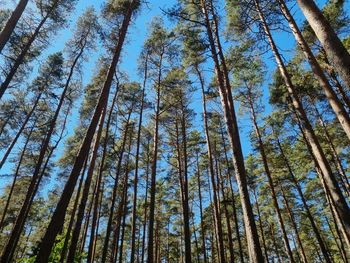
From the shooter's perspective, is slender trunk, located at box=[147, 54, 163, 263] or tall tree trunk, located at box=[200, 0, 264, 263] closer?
tall tree trunk, located at box=[200, 0, 264, 263]

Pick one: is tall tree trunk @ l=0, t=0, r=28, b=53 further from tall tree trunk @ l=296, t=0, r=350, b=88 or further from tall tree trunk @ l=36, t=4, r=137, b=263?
tall tree trunk @ l=296, t=0, r=350, b=88

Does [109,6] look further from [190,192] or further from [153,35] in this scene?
[190,192]

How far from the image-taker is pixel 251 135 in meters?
20.4

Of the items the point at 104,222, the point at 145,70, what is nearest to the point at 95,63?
the point at 145,70

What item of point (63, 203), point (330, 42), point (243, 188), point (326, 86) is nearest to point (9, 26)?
point (63, 203)

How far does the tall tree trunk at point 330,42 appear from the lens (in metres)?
3.16

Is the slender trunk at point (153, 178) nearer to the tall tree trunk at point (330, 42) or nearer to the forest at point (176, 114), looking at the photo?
the forest at point (176, 114)

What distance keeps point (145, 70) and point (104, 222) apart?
20.9 meters

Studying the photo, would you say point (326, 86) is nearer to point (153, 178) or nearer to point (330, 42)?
point (330, 42)

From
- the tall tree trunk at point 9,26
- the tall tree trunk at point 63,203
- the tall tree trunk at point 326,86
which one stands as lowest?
the tall tree trunk at point 63,203

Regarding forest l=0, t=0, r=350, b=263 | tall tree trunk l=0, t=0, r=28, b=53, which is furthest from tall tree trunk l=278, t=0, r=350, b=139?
tall tree trunk l=0, t=0, r=28, b=53

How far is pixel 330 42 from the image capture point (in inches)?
138

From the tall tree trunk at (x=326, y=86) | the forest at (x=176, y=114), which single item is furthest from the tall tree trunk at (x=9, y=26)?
the tall tree trunk at (x=326, y=86)

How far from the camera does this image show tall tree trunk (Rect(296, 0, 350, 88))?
3.16 meters
